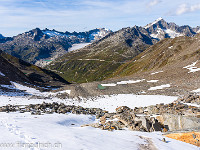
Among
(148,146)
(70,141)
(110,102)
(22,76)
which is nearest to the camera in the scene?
(70,141)

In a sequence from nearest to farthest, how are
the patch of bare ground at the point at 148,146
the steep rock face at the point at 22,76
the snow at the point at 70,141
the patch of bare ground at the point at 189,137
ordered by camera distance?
the snow at the point at 70,141, the patch of bare ground at the point at 148,146, the patch of bare ground at the point at 189,137, the steep rock face at the point at 22,76

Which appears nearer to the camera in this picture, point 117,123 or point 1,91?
point 117,123

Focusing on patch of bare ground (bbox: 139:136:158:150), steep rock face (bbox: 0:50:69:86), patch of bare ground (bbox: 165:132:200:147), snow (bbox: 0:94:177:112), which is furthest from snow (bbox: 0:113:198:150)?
steep rock face (bbox: 0:50:69:86)

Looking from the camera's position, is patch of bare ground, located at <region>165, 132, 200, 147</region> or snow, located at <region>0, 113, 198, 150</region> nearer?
snow, located at <region>0, 113, 198, 150</region>

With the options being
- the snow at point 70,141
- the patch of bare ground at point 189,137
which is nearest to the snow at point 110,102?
the patch of bare ground at point 189,137

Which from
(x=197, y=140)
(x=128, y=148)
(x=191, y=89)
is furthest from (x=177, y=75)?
(x=128, y=148)

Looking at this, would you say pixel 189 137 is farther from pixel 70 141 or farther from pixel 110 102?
pixel 110 102

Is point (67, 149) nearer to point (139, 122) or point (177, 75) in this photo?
point (139, 122)

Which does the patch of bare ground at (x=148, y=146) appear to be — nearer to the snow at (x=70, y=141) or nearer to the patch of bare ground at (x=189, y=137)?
the snow at (x=70, y=141)

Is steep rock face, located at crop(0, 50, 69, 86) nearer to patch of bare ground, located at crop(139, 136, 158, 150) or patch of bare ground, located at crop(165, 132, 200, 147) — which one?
patch of bare ground, located at crop(139, 136, 158, 150)

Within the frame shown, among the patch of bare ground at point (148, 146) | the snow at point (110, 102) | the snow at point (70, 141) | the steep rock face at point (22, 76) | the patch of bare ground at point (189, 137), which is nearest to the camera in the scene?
the snow at point (70, 141)

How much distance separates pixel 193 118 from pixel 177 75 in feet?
160

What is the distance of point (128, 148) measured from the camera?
40.0ft

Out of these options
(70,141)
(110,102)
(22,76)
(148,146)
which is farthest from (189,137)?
(22,76)
